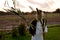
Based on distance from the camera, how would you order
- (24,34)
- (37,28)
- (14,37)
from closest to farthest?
(37,28), (14,37), (24,34)

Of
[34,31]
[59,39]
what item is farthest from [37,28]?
[59,39]

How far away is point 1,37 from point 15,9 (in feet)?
16.6

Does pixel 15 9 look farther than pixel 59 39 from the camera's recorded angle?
No

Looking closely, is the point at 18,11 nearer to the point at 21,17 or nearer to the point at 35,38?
the point at 21,17

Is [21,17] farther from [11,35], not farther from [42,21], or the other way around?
[11,35]

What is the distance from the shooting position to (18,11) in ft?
14.9

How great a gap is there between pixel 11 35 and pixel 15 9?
1167cm

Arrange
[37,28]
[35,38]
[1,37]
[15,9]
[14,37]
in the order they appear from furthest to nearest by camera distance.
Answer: [14,37], [1,37], [35,38], [37,28], [15,9]

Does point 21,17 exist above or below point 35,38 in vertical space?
above

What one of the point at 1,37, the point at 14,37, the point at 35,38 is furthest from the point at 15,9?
the point at 14,37


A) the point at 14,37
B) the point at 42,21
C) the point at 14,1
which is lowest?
the point at 14,37

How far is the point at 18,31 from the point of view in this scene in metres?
16.0

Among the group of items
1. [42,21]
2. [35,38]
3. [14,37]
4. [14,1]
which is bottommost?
[14,37]

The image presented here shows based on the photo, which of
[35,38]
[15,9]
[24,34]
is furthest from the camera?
[24,34]
